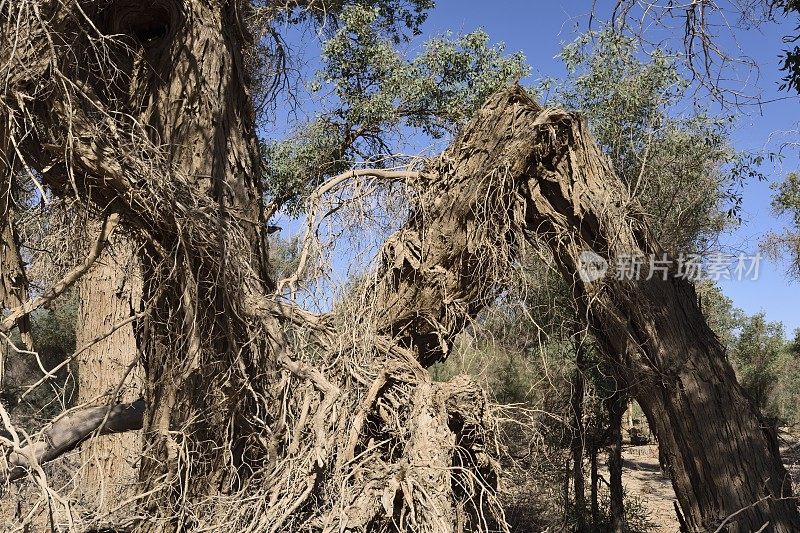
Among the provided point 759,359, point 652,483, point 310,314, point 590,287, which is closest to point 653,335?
point 590,287

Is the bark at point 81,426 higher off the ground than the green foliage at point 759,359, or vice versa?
the green foliage at point 759,359

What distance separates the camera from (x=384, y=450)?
3969mm

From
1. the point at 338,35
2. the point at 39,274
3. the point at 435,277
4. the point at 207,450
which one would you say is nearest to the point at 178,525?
the point at 207,450

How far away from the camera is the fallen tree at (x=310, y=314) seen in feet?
11.2

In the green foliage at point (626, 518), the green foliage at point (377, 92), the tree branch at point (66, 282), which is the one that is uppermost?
the green foliage at point (377, 92)

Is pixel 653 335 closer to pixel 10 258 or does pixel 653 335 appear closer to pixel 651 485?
pixel 10 258

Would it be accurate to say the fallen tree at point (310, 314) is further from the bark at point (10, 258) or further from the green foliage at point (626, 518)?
the green foliage at point (626, 518)

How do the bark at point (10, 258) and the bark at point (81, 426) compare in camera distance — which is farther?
the bark at point (81, 426)

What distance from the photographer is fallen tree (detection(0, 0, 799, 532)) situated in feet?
11.2

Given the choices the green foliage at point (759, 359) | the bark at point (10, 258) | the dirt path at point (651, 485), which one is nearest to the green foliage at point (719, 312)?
the green foliage at point (759, 359)

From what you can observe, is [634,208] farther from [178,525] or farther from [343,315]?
[178,525]

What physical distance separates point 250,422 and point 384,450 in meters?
0.79

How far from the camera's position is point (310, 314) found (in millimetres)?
4172

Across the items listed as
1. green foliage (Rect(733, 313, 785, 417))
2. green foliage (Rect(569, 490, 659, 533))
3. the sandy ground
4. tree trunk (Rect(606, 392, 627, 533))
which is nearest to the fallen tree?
tree trunk (Rect(606, 392, 627, 533))
